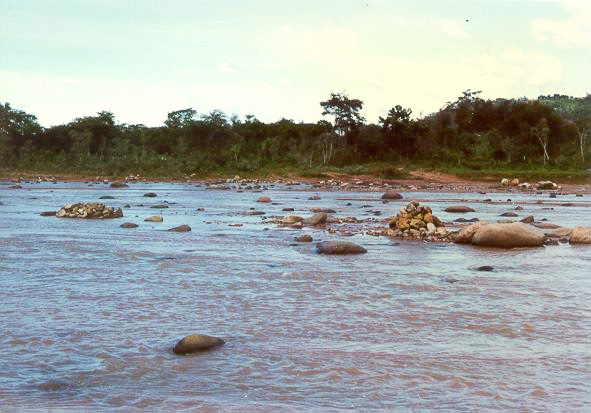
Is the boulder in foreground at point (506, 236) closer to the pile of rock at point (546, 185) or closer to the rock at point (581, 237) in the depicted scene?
the rock at point (581, 237)

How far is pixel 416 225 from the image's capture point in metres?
18.1

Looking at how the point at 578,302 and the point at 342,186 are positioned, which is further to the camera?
the point at 342,186

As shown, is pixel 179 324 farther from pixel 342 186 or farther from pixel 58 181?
pixel 58 181

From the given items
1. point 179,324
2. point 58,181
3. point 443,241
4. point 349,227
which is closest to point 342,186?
point 58,181

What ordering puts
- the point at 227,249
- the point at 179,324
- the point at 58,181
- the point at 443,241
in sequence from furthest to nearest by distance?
→ 1. the point at 58,181
2. the point at 443,241
3. the point at 227,249
4. the point at 179,324

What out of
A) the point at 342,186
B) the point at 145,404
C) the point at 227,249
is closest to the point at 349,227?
the point at 227,249

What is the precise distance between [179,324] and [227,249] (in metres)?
7.29

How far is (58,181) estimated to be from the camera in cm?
7125

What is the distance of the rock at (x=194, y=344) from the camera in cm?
679

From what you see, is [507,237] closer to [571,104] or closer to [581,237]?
Answer: [581,237]

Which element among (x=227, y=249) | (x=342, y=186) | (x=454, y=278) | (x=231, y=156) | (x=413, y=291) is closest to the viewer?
(x=413, y=291)

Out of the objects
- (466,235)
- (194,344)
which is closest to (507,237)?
(466,235)

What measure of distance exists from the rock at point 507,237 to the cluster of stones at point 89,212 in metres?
13.0

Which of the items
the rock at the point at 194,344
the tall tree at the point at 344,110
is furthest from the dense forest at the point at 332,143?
the rock at the point at 194,344
